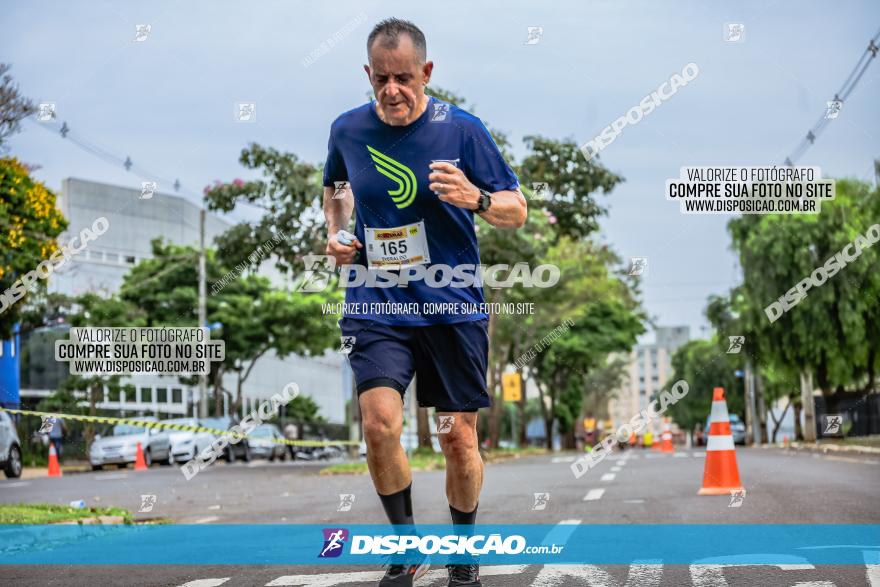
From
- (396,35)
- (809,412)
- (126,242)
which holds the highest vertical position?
(126,242)

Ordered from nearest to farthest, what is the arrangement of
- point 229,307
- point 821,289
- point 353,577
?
point 353,577 < point 821,289 < point 229,307

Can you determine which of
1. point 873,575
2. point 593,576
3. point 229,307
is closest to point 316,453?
point 229,307

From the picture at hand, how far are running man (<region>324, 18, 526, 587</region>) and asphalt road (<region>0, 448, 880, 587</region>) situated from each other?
779 mm

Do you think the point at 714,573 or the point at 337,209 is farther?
the point at 714,573

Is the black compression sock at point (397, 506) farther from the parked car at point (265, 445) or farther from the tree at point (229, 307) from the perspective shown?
the tree at point (229, 307)

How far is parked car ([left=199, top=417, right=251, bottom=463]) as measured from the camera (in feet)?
116

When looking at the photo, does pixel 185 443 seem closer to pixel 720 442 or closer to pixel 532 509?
pixel 720 442

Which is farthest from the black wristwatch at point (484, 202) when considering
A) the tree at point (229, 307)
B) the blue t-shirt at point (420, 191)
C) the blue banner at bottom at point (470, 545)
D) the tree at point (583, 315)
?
the tree at point (229, 307)

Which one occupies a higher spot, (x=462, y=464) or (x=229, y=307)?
(x=229, y=307)

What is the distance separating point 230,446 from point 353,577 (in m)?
31.0

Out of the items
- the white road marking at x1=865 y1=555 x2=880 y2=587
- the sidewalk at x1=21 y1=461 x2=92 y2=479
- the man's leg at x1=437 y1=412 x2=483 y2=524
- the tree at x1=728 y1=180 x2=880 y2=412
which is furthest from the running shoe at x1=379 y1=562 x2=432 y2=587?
the tree at x1=728 y1=180 x2=880 y2=412

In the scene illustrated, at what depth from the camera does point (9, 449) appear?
22.9m

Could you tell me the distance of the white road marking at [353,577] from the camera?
5.60m

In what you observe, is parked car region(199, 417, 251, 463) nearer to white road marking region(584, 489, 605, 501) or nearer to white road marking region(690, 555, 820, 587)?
white road marking region(584, 489, 605, 501)
